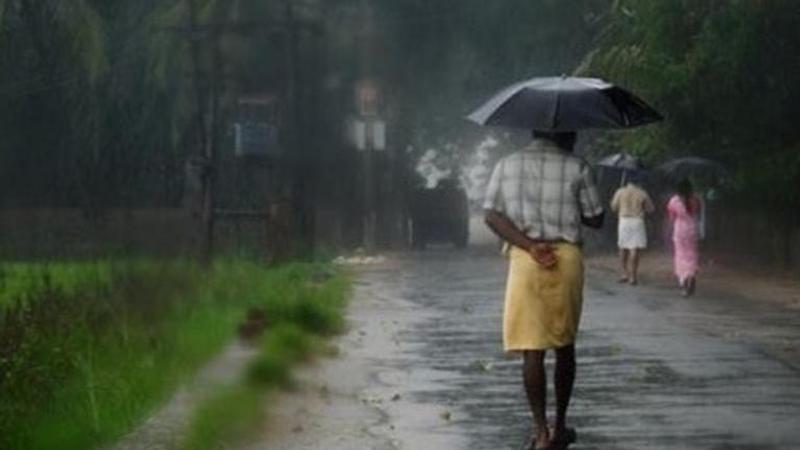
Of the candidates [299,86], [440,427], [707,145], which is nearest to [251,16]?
[299,86]

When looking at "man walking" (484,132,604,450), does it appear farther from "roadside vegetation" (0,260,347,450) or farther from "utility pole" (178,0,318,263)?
"utility pole" (178,0,318,263)

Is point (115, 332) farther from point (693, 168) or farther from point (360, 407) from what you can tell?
point (693, 168)

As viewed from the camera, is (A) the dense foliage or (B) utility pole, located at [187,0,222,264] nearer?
(B) utility pole, located at [187,0,222,264]

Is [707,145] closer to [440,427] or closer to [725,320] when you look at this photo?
[725,320]

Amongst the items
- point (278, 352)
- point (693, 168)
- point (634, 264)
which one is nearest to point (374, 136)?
point (693, 168)

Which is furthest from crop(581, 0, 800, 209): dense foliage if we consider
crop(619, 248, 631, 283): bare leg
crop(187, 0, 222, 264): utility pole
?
crop(187, 0, 222, 264): utility pole

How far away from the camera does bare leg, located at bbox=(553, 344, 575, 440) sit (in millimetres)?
10875

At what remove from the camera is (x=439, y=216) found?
178 feet

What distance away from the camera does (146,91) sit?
4094cm

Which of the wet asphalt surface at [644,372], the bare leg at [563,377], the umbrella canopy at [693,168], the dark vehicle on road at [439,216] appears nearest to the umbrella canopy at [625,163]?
the umbrella canopy at [693,168]

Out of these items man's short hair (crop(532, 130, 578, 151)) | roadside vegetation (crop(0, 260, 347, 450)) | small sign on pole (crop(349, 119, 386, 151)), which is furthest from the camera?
small sign on pole (crop(349, 119, 386, 151))

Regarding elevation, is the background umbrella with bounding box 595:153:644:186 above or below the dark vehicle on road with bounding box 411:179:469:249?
above

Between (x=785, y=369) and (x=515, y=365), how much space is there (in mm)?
2179

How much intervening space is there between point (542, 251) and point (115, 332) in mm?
7229
